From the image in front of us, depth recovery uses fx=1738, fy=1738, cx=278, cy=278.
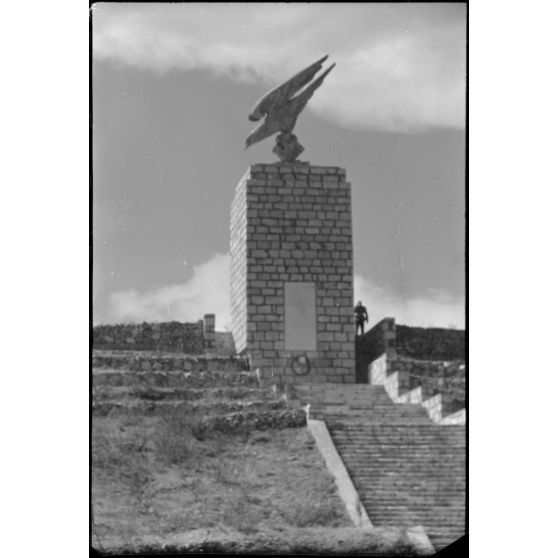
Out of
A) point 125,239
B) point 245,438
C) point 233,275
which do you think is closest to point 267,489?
point 245,438

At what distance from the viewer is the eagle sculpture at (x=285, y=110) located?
64.5ft

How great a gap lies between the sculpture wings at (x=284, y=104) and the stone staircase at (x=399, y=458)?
324cm

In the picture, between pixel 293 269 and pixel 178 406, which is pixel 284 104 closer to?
pixel 293 269

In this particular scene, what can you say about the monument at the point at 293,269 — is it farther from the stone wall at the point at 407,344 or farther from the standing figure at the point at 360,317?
the stone wall at the point at 407,344

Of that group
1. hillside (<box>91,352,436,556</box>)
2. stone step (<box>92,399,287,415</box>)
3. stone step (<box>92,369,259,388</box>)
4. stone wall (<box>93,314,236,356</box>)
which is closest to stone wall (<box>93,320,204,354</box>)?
stone wall (<box>93,314,236,356</box>)

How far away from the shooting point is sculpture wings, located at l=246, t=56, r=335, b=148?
1958cm

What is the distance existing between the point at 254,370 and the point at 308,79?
399cm

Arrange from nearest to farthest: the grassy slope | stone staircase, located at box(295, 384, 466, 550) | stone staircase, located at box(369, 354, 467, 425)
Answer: the grassy slope < stone staircase, located at box(295, 384, 466, 550) < stone staircase, located at box(369, 354, 467, 425)

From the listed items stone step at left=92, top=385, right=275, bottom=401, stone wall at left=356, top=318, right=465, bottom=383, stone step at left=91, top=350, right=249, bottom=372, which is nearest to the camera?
stone step at left=92, top=385, right=275, bottom=401

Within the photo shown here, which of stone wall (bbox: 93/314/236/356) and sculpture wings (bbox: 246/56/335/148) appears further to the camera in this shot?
stone wall (bbox: 93/314/236/356)

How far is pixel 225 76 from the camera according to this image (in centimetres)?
1916

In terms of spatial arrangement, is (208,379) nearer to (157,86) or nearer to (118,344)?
(118,344)

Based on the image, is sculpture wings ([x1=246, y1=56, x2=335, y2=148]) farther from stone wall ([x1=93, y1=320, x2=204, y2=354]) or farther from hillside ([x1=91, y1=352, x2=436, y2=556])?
hillside ([x1=91, y1=352, x2=436, y2=556])

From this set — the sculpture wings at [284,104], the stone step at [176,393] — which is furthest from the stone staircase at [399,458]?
the sculpture wings at [284,104]
